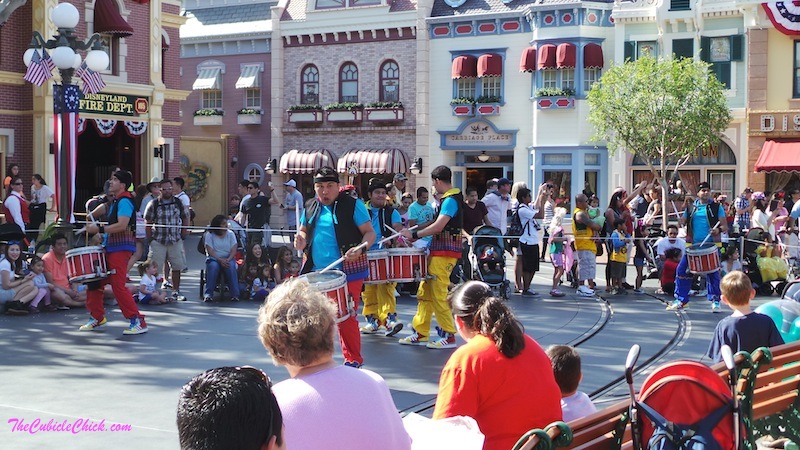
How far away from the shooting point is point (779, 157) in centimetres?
3058

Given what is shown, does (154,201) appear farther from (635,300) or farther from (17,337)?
(635,300)

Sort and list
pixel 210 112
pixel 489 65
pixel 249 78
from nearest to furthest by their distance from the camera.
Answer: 1. pixel 489 65
2. pixel 249 78
3. pixel 210 112

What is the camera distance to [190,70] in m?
39.8

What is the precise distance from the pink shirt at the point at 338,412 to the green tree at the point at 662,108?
25.3 meters

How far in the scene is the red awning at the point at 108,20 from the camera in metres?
26.0

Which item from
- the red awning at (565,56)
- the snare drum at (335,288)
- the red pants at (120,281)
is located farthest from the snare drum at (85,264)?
the red awning at (565,56)

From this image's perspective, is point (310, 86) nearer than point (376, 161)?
No

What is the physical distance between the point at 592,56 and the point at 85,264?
81.7 ft

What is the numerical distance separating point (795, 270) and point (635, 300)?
3.34 meters

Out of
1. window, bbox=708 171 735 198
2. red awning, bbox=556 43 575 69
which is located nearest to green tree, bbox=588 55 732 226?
window, bbox=708 171 735 198

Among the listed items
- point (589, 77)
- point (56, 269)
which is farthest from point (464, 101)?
point (56, 269)

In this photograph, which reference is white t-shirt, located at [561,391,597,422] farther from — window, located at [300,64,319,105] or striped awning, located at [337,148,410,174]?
window, located at [300,64,319,105]

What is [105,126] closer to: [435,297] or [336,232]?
[435,297]

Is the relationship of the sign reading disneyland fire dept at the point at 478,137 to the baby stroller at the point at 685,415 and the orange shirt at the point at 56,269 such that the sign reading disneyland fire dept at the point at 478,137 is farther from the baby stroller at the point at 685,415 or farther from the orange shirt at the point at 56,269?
the baby stroller at the point at 685,415
